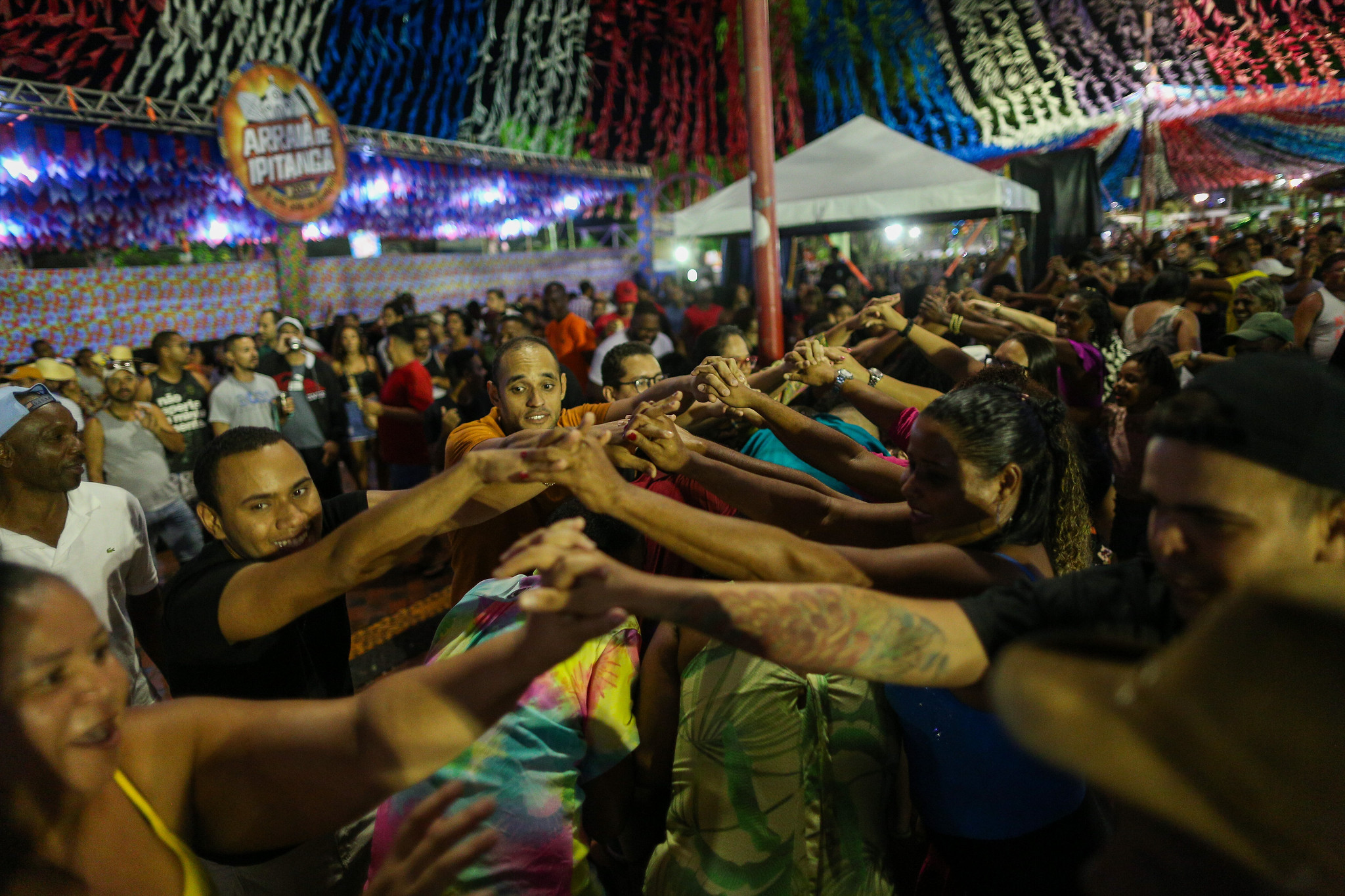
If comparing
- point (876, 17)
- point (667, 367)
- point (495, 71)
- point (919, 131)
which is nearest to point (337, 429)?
point (667, 367)

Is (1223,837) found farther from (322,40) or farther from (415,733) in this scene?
(322,40)

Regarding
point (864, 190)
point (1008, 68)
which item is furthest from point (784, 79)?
point (864, 190)

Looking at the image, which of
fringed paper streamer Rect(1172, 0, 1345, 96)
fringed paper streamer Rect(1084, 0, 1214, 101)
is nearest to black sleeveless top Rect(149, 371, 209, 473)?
fringed paper streamer Rect(1172, 0, 1345, 96)

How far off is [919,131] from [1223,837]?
2234 centimetres

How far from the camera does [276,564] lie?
1.84 meters

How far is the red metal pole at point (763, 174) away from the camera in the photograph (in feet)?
13.0

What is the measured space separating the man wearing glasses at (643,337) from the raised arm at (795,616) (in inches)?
228

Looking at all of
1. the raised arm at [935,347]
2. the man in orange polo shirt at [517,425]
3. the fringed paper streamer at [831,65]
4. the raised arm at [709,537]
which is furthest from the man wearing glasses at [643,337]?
the fringed paper streamer at [831,65]

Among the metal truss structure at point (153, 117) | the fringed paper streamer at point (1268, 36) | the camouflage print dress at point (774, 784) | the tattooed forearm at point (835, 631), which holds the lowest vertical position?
the camouflage print dress at point (774, 784)

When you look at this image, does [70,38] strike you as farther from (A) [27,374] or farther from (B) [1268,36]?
(B) [1268,36]

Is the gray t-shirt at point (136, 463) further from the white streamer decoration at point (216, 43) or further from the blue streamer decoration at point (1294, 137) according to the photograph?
the blue streamer decoration at point (1294, 137)

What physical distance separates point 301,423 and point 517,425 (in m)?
4.04

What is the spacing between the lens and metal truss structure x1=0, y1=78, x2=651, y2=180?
812 centimetres

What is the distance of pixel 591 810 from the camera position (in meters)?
2.00
